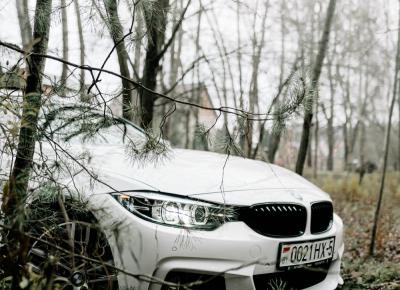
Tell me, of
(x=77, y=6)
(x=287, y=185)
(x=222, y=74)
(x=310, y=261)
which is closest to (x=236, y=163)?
(x=287, y=185)

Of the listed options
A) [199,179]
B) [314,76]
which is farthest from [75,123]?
[314,76]

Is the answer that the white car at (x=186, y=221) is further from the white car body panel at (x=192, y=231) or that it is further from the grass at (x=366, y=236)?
the grass at (x=366, y=236)

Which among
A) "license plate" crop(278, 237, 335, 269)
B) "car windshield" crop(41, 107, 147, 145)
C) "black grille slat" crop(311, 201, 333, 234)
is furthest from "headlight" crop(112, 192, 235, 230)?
"black grille slat" crop(311, 201, 333, 234)

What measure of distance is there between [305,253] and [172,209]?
0.95 metres

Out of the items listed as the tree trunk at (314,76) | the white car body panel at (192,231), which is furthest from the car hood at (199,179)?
the tree trunk at (314,76)

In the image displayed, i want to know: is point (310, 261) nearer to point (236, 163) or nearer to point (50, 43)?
point (236, 163)

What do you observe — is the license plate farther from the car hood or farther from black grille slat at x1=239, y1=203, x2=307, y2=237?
the car hood

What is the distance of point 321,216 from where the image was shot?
3.05 meters

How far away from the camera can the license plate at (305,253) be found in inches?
101

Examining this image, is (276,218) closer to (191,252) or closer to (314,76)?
(191,252)

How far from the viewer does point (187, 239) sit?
7.42 feet

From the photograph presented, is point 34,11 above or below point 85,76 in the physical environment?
above

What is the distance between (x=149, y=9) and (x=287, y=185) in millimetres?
1535

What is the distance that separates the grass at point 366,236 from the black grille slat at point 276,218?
4.39 ft
